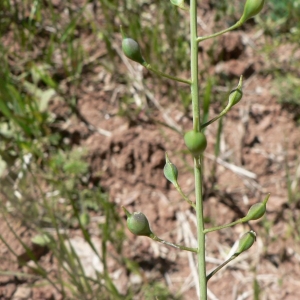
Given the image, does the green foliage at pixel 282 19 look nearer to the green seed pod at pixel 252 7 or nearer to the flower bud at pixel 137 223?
the green seed pod at pixel 252 7

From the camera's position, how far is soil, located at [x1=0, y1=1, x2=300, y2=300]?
2441 mm

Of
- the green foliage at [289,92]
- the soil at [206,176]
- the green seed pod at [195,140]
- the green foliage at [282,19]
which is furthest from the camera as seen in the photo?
the green foliage at [282,19]

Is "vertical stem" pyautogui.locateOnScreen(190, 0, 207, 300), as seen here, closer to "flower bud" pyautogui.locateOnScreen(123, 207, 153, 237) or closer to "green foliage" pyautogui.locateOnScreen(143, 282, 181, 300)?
"flower bud" pyautogui.locateOnScreen(123, 207, 153, 237)

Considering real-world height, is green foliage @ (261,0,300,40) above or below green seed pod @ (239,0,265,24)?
above

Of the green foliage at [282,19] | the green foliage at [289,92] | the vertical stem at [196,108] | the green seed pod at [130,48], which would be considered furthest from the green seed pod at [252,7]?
the green foliage at [282,19]

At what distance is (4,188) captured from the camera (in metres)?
2.25

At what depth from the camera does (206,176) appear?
2707 millimetres

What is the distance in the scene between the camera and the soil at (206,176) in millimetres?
2441

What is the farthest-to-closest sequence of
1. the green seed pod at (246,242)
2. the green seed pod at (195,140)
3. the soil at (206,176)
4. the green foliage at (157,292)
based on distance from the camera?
the soil at (206,176) < the green foliage at (157,292) < the green seed pod at (246,242) < the green seed pod at (195,140)

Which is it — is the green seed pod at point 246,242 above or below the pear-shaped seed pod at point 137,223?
above

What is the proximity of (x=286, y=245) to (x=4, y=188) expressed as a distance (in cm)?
138

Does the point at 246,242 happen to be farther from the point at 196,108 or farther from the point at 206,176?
the point at 206,176

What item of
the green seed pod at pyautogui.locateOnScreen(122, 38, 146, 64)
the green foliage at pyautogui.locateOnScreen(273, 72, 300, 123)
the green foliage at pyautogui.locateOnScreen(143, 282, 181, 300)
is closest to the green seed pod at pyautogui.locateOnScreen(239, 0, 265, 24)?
the green seed pod at pyautogui.locateOnScreen(122, 38, 146, 64)

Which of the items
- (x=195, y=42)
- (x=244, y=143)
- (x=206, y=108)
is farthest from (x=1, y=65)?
(x=195, y=42)
